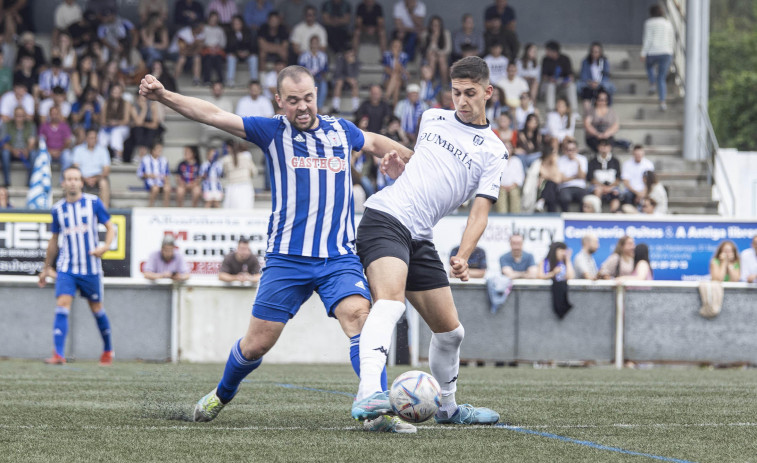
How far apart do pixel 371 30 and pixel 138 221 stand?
27.3 ft

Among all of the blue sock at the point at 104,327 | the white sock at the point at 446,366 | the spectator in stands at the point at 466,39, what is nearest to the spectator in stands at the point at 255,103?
the spectator in stands at the point at 466,39

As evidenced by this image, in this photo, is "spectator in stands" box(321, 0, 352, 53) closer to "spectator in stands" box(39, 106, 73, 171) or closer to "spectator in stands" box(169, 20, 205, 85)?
"spectator in stands" box(169, 20, 205, 85)

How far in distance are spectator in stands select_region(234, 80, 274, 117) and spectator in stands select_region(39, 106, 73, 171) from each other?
9.49ft

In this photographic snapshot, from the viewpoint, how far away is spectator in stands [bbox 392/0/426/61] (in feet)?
72.5

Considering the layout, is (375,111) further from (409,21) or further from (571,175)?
(409,21)

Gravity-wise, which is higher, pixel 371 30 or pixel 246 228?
A: pixel 371 30

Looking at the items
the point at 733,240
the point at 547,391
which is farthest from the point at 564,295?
the point at 547,391

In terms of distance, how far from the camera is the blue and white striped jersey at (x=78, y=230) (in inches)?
498

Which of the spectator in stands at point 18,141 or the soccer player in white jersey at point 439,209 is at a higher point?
the spectator in stands at point 18,141

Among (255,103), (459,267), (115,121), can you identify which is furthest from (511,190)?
(459,267)

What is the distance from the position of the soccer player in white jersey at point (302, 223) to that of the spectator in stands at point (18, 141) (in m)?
14.0

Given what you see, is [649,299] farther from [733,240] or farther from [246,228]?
[246,228]

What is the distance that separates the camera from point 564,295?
48.5 ft

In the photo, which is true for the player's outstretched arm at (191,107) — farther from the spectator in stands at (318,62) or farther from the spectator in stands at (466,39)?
the spectator in stands at (466,39)
